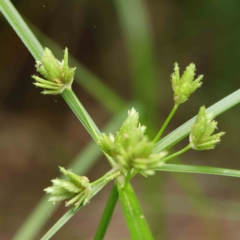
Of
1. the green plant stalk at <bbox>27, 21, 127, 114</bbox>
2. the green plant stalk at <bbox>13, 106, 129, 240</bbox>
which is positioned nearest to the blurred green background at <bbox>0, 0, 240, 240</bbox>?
the green plant stalk at <bbox>27, 21, 127, 114</bbox>

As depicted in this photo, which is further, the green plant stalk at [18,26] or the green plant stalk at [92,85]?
the green plant stalk at [92,85]

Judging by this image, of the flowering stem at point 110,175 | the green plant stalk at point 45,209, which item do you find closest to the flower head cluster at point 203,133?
the flowering stem at point 110,175

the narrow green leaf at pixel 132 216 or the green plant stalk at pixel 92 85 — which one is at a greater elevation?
the green plant stalk at pixel 92 85

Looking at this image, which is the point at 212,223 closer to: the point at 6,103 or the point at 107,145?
the point at 6,103

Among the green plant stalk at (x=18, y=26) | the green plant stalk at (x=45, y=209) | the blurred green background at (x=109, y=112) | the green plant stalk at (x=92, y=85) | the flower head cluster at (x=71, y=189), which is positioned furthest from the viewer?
the blurred green background at (x=109, y=112)

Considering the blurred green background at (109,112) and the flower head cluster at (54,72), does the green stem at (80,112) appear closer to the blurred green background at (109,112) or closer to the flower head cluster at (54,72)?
the flower head cluster at (54,72)
